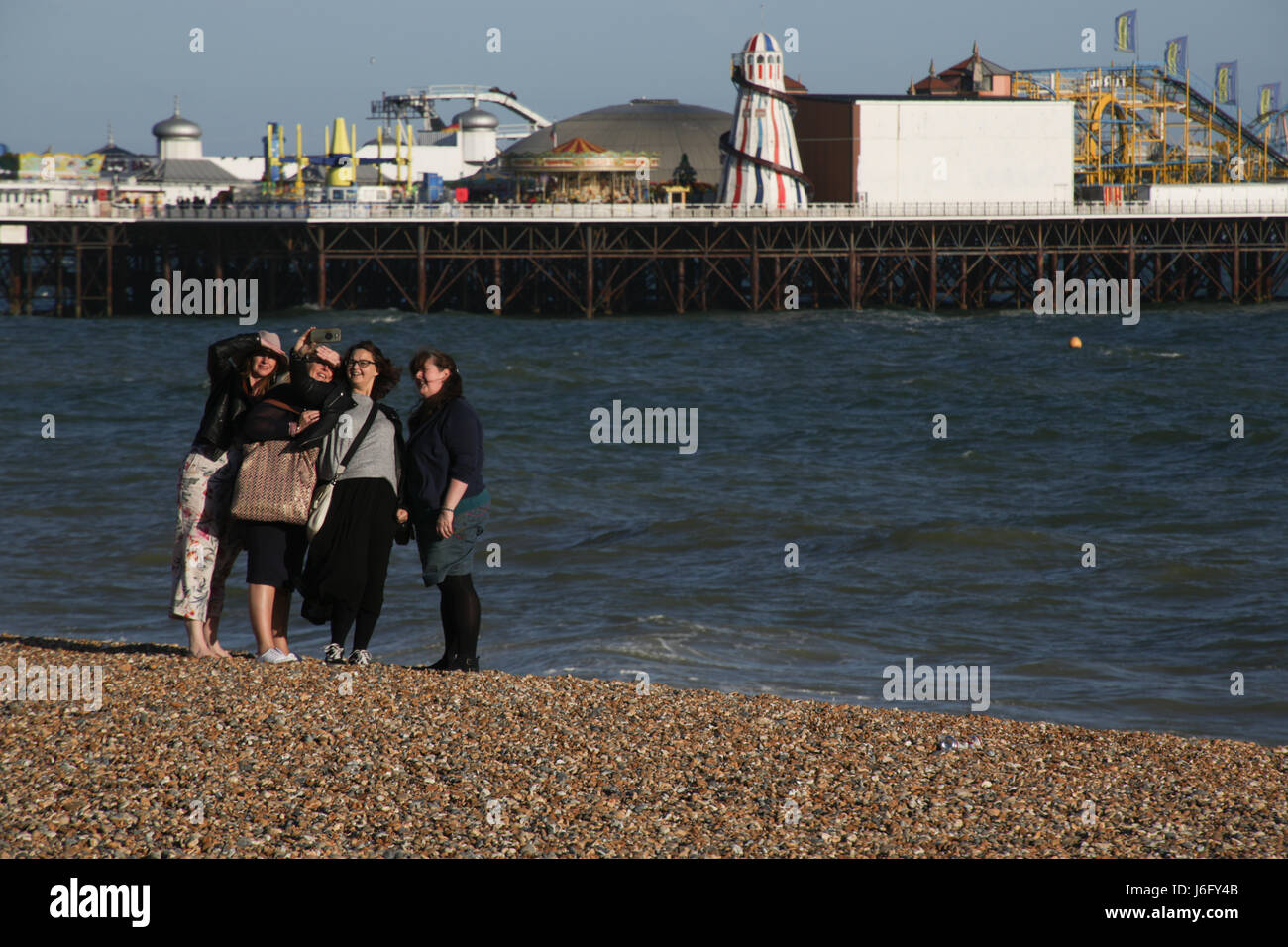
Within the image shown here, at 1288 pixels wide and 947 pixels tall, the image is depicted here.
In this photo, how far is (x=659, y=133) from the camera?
65.8 meters

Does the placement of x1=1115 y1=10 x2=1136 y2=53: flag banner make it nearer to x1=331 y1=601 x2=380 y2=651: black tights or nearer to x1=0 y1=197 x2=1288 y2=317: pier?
x1=0 y1=197 x2=1288 y2=317: pier

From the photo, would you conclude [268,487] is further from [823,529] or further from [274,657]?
[823,529]

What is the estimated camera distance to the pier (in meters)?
45.6

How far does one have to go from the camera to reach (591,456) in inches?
772

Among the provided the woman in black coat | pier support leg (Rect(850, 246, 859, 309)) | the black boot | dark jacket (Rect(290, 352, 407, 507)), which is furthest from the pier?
dark jacket (Rect(290, 352, 407, 507))

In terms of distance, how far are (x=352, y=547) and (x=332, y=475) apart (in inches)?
13.0

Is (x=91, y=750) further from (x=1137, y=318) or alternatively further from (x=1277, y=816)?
(x=1137, y=318)

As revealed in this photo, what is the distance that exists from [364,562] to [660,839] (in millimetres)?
2462

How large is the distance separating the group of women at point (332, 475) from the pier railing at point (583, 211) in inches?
1520

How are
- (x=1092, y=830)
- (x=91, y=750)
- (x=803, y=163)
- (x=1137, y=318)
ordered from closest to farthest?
(x=1092, y=830)
(x=91, y=750)
(x=1137, y=318)
(x=803, y=163)

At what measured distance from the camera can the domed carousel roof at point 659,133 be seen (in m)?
64.6

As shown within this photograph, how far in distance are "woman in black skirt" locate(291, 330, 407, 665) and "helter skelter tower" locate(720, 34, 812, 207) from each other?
43.3 meters

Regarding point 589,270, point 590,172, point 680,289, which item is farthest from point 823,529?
point 590,172

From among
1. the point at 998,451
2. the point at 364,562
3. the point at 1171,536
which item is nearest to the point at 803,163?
the point at 998,451
